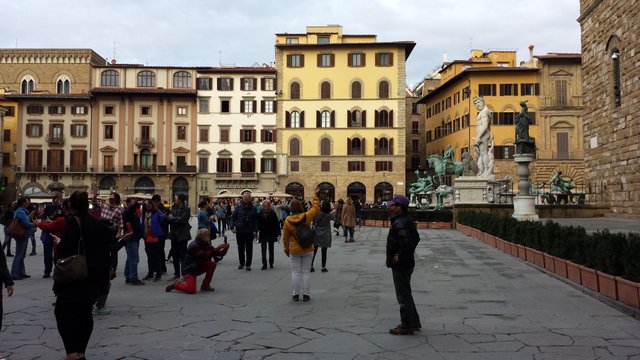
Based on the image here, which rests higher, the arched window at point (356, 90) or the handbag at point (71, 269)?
the arched window at point (356, 90)

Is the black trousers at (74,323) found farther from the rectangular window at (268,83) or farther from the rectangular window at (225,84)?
the rectangular window at (225,84)

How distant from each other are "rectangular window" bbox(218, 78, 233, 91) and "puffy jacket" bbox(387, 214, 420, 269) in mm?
53247

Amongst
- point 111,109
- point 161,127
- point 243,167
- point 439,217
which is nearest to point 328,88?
point 243,167

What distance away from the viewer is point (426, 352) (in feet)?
19.3

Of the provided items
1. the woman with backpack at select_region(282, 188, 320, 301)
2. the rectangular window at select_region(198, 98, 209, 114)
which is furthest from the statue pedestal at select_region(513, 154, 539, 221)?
the rectangular window at select_region(198, 98, 209, 114)

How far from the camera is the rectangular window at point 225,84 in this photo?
191 ft

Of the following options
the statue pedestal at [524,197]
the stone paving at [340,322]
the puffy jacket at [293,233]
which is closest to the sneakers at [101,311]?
the stone paving at [340,322]

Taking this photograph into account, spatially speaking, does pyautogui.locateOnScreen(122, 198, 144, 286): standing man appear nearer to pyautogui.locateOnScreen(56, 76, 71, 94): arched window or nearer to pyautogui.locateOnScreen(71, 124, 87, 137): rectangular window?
pyautogui.locateOnScreen(71, 124, 87, 137): rectangular window

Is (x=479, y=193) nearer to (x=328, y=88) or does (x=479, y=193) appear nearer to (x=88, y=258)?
(x=88, y=258)

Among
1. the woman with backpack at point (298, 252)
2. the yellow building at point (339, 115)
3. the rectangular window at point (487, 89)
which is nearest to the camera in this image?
the woman with backpack at point (298, 252)

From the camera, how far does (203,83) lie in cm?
5838

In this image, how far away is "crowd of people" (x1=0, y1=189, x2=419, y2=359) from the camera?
17.7ft

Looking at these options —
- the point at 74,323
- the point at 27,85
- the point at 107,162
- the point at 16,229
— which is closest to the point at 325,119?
the point at 107,162

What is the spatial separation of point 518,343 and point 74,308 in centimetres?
451
